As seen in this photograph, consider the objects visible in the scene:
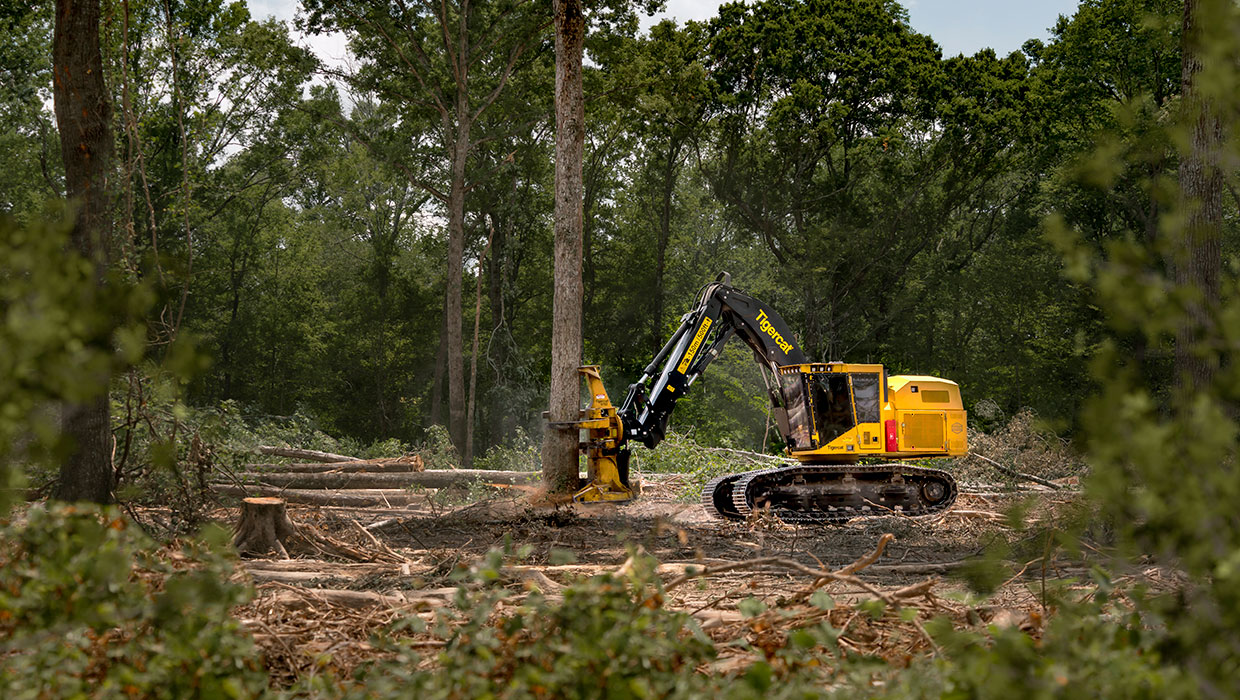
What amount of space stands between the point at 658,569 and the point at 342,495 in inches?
338

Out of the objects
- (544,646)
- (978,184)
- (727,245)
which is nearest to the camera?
(544,646)

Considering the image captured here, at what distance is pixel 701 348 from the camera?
11547mm

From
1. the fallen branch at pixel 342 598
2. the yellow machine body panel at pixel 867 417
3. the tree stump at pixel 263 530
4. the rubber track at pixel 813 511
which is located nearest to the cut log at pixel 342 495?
the rubber track at pixel 813 511

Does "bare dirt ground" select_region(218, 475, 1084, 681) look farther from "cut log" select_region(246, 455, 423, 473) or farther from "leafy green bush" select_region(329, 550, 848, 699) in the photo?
"cut log" select_region(246, 455, 423, 473)

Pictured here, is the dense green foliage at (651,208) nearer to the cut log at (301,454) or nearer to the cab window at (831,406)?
the cut log at (301,454)

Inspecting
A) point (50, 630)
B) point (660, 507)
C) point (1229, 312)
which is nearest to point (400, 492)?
point (660, 507)

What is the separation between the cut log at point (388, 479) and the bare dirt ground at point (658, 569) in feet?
3.17

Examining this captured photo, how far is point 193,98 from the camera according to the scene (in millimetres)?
24922

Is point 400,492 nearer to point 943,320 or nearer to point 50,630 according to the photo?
point 50,630

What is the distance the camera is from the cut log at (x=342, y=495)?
12047 millimetres

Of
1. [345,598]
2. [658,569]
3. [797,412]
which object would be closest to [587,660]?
[345,598]

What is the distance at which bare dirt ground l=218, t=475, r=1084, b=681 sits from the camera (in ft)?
12.5

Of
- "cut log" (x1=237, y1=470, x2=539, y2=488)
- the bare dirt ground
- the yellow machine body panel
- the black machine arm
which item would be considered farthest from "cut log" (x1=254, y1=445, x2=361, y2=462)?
the yellow machine body panel

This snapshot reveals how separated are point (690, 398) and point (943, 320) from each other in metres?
8.46
